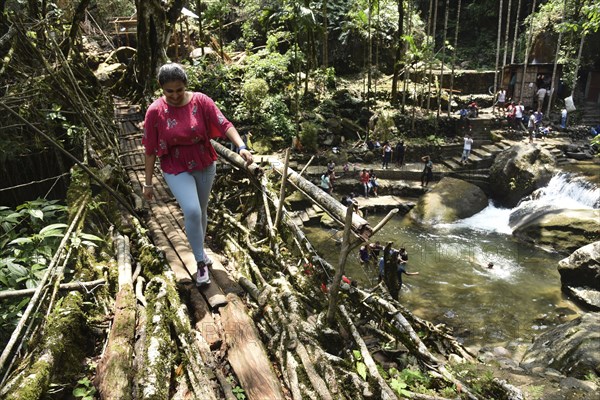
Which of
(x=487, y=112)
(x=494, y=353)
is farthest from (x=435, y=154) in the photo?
(x=494, y=353)

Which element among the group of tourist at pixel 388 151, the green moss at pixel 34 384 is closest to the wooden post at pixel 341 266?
the green moss at pixel 34 384

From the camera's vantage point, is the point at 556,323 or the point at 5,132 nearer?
the point at 5,132

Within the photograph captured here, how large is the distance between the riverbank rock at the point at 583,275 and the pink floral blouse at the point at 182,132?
10.7 metres

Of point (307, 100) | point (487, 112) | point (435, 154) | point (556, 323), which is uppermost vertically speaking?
point (307, 100)

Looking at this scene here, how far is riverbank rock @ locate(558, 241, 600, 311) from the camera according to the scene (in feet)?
32.3

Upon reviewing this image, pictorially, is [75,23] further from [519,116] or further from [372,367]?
[519,116]

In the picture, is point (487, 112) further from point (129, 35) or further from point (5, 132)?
point (5, 132)

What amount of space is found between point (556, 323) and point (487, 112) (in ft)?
54.4

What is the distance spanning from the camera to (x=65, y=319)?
242cm

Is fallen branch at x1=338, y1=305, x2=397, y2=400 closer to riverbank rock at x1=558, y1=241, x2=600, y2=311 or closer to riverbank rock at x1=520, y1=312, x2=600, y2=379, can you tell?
riverbank rock at x1=520, y1=312, x2=600, y2=379

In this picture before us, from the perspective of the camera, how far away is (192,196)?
3.19 metres

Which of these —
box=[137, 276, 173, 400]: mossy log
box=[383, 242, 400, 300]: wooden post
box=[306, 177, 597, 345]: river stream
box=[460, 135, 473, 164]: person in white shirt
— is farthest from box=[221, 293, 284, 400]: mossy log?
box=[460, 135, 473, 164]: person in white shirt

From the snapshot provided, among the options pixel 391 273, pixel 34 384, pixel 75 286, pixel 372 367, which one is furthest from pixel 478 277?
pixel 34 384

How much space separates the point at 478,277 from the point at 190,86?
504 inches
